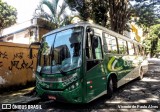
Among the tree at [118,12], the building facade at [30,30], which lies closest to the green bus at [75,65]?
the tree at [118,12]

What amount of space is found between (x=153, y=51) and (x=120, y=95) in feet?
137

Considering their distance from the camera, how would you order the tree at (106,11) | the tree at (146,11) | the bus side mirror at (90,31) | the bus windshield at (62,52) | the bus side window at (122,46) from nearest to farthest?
1. the bus windshield at (62,52)
2. the bus side mirror at (90,31)
3. the bus side window at (122,46)
4. the tree at (106,11)
5. the tree at (146,11)

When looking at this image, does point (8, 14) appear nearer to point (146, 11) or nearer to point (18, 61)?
point (146, 11)

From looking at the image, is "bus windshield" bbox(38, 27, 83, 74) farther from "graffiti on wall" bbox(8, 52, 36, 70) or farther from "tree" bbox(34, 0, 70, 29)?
"tree" bbox(34, 0, 70, 29)

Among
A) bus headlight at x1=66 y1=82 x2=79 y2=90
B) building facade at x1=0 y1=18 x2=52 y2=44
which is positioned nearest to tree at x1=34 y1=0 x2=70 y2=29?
building facade at x1=0 y1=18 x2=52 y2=44

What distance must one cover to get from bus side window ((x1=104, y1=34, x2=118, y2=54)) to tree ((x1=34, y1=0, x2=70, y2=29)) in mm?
9025

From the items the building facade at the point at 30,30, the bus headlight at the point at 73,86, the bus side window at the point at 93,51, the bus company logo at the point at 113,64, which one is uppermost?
the building facade at the point at 30,30

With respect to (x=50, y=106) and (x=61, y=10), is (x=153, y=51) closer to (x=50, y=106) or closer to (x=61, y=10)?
(x=61, y=10)

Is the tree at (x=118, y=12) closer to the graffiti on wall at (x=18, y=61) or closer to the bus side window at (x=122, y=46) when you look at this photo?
the bus side window at (x=122, y=46)

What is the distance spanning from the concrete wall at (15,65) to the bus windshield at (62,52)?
3803 mm

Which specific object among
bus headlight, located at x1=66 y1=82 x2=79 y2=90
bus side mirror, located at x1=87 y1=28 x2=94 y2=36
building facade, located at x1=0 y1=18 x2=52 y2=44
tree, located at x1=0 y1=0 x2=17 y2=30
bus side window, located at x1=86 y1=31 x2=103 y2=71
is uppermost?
tree, located at x1=0 y1=0 x2=17 y2=30

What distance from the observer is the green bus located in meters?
5.76

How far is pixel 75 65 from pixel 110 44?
8.27ft

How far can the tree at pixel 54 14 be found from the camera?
52.2ft
